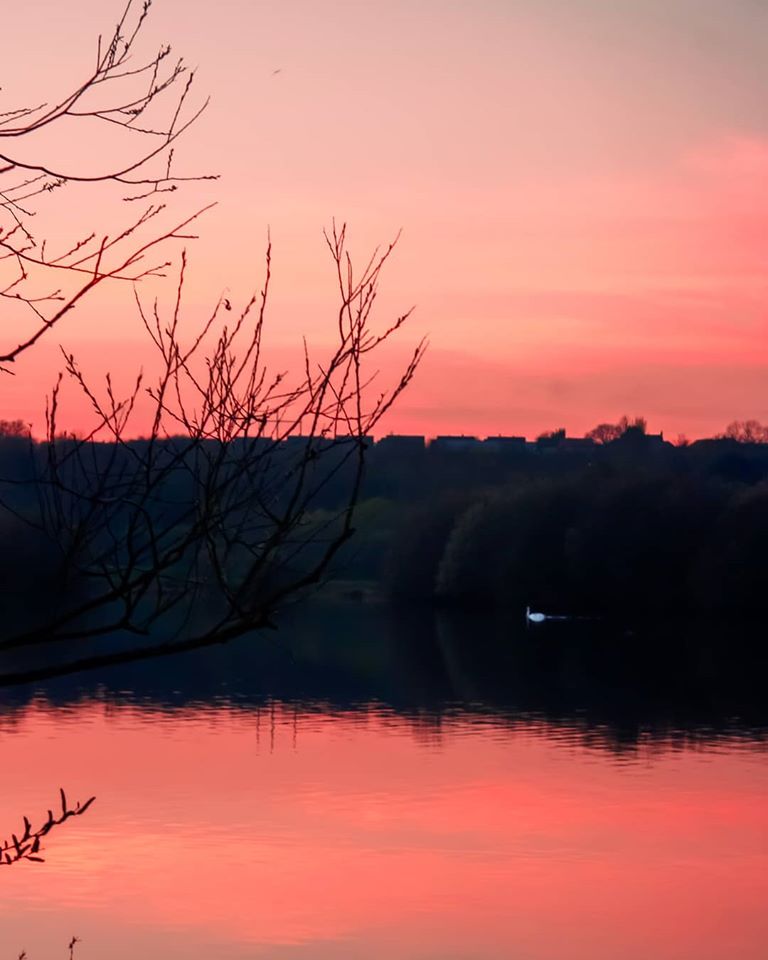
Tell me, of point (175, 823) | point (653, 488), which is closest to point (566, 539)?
point (653, 488)

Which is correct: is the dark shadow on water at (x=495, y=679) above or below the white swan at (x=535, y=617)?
below

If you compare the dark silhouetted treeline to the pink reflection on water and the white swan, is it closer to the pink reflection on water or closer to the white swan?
the white swan

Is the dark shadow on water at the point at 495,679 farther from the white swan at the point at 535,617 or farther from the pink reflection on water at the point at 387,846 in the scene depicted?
the pink reflection on water at the point at 387,846

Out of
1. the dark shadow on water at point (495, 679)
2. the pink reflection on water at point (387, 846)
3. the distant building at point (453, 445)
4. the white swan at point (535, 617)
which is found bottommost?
the pink reflection on water at point (387, 846)

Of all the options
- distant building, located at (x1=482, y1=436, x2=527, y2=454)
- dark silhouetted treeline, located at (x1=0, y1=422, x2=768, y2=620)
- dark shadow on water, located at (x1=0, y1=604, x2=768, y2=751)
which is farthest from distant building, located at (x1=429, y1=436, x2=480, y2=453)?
dark shadow on water, located at (x1=0, y1=604, x2=768, y2=751)

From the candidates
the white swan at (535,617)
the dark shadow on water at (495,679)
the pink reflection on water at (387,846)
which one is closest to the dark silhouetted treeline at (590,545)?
the white swan at (535,617)

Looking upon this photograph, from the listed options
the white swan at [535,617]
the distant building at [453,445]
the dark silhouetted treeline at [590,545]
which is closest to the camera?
the dark silhouetted treeline at [590,545]

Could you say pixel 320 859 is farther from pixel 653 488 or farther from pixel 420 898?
pixel 653 488

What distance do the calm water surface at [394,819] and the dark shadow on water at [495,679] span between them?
0.16 meters

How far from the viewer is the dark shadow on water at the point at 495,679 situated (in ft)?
94.3

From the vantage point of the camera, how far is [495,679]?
34.5 meters

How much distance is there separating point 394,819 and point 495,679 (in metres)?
15.4

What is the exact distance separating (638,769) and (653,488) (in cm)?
3078

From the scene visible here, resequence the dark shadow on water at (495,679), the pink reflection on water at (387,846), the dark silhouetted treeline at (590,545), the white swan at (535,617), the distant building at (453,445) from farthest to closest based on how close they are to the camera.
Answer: the distant building at (453,445) → the white swan at (535,617) → the dark silhouetted treeline at (590,545) → the dark shadow on water at (495,679) → the pink reflection on water at (387,846)
